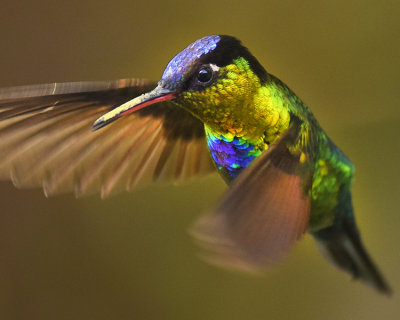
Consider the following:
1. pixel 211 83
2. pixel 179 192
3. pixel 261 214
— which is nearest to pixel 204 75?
pixel 211 83

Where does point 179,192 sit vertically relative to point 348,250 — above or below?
below

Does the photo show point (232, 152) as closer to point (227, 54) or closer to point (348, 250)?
point (227, 54)

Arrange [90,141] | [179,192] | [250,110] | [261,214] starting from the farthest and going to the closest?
[179,192], [90,141], [250,110], [261,214]

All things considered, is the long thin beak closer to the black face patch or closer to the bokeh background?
the black face patch

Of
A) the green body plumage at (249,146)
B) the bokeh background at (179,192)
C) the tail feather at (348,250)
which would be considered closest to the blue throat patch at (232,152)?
the green body plumage at (249,146)

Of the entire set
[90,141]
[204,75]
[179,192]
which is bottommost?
[179,192]

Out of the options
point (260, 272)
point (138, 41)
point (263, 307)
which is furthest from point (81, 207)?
point (260, 272)
